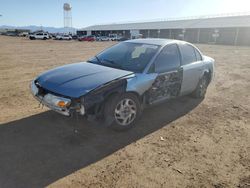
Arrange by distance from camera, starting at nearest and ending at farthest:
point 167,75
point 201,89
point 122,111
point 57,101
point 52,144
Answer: point 57,101 < point 52,144 < point 122,111 < point 167,75 < point 201,89

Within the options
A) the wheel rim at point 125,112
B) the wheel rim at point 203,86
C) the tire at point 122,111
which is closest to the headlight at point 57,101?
the tire at point 122,111

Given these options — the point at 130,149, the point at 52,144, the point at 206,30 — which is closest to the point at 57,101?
the point at 52,144

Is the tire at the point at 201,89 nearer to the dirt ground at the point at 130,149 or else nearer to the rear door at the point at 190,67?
the rear door at the point at 190,67

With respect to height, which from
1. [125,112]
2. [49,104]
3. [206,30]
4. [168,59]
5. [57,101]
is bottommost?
[125,112]

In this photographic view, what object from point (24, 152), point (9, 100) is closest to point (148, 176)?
point (24, 152)

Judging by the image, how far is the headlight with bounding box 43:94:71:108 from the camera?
3.50 m

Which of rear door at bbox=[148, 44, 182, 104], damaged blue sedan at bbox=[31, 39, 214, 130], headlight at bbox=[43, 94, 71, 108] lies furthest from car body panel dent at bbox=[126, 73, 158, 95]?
headlight at bbox=[43, 94, 71, 108]

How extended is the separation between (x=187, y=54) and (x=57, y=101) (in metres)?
3.41

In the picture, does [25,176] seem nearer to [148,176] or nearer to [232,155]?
[148,176]

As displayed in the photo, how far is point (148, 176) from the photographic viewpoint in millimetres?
3016

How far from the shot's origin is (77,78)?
389 centimetres

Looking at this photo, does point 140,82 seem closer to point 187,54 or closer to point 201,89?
point 187,54

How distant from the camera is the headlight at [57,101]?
3.50 metres

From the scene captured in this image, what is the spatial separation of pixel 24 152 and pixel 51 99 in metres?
0.91
